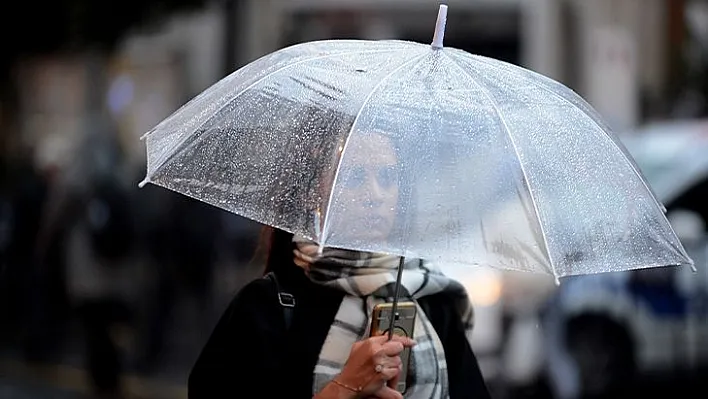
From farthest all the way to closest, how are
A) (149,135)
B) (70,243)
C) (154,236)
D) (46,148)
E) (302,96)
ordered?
(46,148) < (154,236) < (70,243) < (149,135) < (302,96)

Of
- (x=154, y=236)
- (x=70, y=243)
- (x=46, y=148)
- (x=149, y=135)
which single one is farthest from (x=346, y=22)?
(x=149, y=135)

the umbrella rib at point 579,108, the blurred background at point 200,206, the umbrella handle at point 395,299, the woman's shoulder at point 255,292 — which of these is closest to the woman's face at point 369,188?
the umbrella handle at point 395,299

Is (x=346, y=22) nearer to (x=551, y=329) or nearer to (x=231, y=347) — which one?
(x=551, y=329)

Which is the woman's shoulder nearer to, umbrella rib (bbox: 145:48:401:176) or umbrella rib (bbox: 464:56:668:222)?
umbrella rib (bbox: 145:48:401:176)

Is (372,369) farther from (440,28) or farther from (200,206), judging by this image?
(200,206)

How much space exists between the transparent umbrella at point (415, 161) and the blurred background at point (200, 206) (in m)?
0.50

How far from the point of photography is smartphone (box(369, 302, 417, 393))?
3174 millimetres

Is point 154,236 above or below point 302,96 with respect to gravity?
below

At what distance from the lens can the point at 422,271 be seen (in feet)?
11.4

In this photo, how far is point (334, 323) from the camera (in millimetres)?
3270

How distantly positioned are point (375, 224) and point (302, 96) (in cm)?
39

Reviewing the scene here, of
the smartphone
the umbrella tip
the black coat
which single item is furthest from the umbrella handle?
the umbrella tip

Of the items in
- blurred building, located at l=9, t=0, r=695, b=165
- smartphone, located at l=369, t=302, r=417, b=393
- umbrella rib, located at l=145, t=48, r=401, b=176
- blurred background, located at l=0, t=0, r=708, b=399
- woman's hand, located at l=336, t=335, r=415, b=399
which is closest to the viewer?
woman's hand, located at l=336, t=335, r=415, b=399

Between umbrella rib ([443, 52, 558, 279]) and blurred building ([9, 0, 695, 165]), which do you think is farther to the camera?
blurred building ([9, 0, 695, 165])
